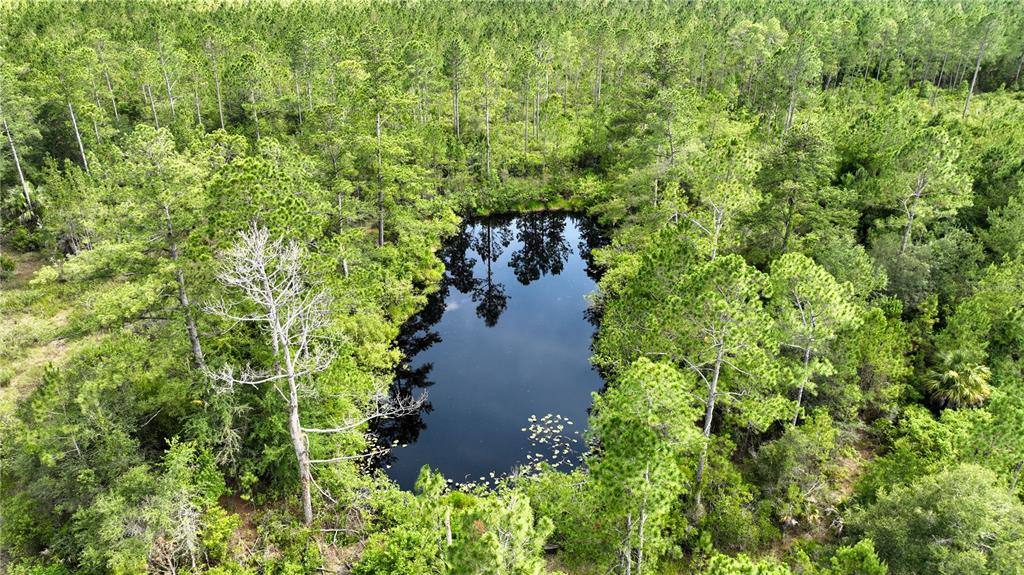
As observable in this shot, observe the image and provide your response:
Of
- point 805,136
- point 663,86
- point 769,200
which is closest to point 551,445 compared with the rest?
point 769,200

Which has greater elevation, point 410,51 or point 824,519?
point 410,51

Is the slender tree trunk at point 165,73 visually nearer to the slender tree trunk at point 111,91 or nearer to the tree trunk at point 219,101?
the tree trunk at point 219,101

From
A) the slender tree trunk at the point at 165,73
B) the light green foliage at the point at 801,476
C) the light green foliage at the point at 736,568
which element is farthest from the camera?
the slender tree trunk at the point at 165,73

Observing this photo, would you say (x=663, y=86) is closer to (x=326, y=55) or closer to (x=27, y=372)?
(x=326, y=55)

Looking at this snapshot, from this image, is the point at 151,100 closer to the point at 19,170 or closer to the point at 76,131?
the point at 76,131

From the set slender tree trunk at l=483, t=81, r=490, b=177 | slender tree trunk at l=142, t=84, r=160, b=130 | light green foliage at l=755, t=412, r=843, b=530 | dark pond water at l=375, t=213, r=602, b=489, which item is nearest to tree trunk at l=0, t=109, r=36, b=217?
slender tree trunk at l=142, t=84, r=160, b=130

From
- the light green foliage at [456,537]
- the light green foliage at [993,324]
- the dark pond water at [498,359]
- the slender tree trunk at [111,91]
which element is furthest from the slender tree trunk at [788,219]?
the slender tree trunk at [111,91]
